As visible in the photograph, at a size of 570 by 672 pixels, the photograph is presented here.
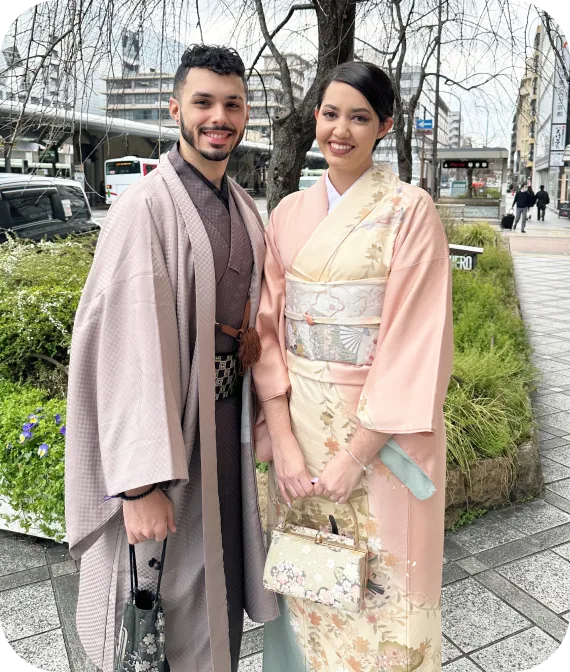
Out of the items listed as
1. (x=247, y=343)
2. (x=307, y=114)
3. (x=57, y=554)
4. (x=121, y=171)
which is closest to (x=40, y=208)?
(x=307, y=114)

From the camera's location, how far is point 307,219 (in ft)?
5.72

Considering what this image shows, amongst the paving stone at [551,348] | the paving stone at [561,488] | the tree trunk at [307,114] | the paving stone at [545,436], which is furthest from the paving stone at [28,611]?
the paving stone at [551,348]

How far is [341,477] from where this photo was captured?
65.2 inches

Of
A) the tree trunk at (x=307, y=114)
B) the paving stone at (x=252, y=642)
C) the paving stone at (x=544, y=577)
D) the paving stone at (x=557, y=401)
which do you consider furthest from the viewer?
the paving stone at (x=557, y=401)

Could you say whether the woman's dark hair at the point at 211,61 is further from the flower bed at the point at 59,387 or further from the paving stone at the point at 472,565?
the paving stone at the point at 472,565

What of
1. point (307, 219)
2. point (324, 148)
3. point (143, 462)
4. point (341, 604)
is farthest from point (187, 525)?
point (324, 148)

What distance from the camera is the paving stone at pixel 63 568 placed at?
2.80 metres

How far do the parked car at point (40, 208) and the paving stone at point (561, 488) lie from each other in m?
6.97

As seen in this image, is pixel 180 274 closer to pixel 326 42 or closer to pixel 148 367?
pixel 148 367

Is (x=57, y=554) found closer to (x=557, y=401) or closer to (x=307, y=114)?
(x=307, y=114)

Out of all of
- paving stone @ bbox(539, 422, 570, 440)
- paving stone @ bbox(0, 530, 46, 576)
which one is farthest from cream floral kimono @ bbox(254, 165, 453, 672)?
paving stone @ bbox(539, 422, 570, 440)

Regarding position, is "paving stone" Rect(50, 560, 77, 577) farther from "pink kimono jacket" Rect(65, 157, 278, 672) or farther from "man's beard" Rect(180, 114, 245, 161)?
"man's beard" Rect(180, 114, 245, 161)

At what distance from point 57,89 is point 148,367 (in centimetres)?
231

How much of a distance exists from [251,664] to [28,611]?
98 cm
